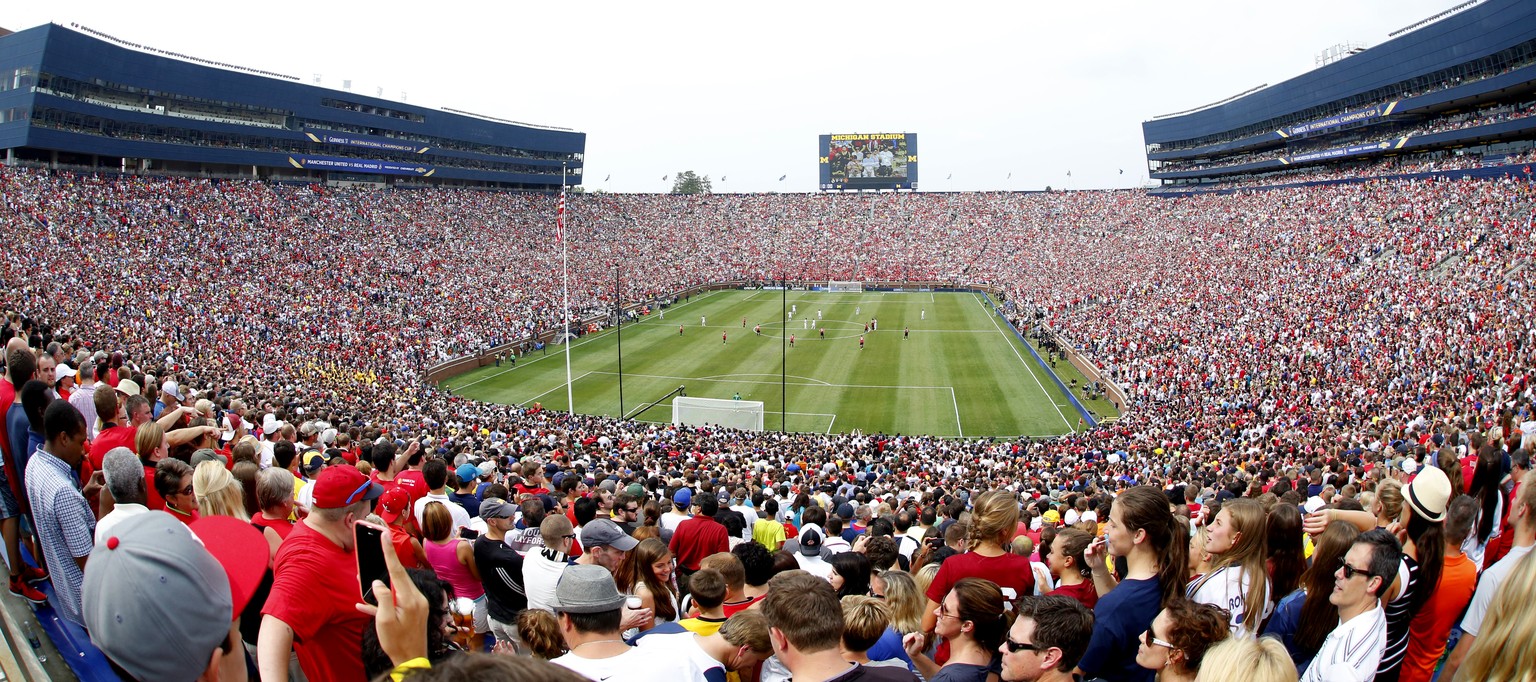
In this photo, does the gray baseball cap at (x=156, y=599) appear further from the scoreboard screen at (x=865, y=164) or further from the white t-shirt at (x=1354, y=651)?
the scoreboard screen at (x=865, y=164)

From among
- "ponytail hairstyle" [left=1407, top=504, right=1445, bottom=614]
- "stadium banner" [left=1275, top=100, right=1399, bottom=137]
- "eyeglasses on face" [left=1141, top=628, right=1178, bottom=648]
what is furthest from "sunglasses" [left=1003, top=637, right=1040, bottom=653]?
"stadium banner" [left=1275, top=100, right=1399, bottom=137]

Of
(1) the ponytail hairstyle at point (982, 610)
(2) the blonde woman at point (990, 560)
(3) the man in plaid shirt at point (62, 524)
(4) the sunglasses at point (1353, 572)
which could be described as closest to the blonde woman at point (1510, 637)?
(4) the sunglasses at point (1353, 572)

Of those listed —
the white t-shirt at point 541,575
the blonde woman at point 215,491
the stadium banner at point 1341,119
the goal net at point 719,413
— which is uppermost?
the stadium banner at point 1341,119

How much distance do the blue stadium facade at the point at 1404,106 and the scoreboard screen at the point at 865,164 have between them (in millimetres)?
31965

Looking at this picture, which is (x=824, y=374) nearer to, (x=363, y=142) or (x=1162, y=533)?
(x=1162, y=533)

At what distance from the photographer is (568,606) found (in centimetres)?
399

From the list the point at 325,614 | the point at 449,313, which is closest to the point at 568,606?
the point at 325,614

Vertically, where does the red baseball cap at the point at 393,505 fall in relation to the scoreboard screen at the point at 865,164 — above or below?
below

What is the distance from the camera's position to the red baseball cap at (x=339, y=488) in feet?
14.0

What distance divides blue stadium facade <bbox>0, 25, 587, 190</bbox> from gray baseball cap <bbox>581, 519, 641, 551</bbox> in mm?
61285

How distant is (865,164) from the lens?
3974 inches

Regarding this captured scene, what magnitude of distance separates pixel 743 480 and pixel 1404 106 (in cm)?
6325

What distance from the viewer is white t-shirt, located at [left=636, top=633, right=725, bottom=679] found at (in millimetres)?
3873

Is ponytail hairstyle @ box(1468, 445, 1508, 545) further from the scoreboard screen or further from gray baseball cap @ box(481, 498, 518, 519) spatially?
the scoreboard screen
